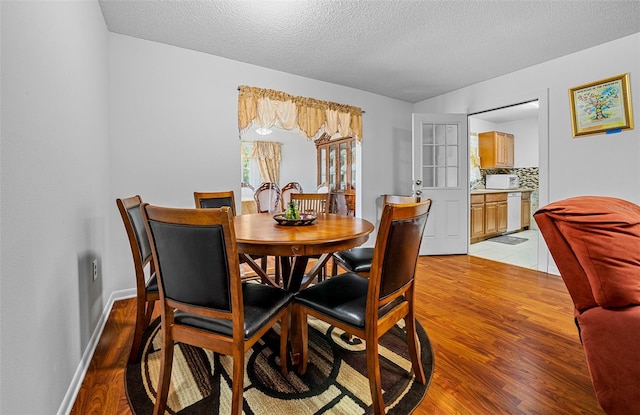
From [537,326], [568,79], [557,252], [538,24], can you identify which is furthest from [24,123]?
[568,79]

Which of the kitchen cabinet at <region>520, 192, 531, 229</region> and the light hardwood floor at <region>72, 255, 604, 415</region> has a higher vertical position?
the kitchen cabinet at <region>520, 192, 531, 229</region>

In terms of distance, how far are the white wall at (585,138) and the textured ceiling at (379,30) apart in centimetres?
14

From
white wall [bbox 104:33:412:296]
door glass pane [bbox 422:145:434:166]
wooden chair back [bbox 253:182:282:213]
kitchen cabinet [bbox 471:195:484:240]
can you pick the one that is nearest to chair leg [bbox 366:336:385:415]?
Result: white wall [bbox 104:33:412:296]

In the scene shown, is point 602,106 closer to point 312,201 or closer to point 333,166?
point 312,201

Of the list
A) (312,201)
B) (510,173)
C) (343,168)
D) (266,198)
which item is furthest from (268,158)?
(510,173)

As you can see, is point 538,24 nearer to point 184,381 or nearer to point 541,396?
point 541,396

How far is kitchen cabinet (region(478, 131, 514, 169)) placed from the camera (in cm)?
585

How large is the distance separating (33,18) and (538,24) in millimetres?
3369

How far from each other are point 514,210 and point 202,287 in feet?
21.2

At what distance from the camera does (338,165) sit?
6.46 m

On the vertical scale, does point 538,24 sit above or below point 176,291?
above

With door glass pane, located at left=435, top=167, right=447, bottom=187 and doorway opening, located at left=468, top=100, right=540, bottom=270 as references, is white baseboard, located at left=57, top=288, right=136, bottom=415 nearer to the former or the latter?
door glass pane, located at left=435, top=167, right=447, bottom=187

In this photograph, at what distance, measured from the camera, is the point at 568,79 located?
3072mm

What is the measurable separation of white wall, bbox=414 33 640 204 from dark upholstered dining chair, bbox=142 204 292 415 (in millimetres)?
3505
